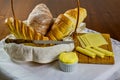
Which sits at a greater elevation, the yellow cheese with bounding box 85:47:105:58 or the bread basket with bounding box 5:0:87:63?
the bread basket with bounding box 5:0:87:63

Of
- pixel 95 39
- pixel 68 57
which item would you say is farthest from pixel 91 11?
pixel 68 57

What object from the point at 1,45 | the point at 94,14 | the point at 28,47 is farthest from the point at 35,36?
the point at 94,14

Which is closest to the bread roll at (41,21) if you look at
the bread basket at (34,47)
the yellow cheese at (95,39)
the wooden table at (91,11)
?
the bread basket at (34,47)

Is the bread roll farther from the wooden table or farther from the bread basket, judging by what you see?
the wooden table

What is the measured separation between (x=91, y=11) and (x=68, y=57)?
592 millimetres

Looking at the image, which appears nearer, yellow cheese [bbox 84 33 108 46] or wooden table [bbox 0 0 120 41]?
yellow cheese [bbox 84 33 108 46]

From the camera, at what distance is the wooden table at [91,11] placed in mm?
1064

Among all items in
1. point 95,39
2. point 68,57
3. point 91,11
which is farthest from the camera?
point 91,11

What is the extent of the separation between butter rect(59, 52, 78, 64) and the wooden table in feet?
1.24

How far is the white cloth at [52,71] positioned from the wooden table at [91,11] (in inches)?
12.8

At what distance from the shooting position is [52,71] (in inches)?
26.7

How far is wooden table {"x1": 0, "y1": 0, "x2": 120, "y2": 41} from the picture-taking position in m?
Answer: 1.06

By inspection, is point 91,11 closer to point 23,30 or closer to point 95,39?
point 95,39

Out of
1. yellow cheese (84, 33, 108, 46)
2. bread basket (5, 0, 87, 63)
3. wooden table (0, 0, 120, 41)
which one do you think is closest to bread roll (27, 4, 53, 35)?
bread basket (5, 0, 87, 63)
